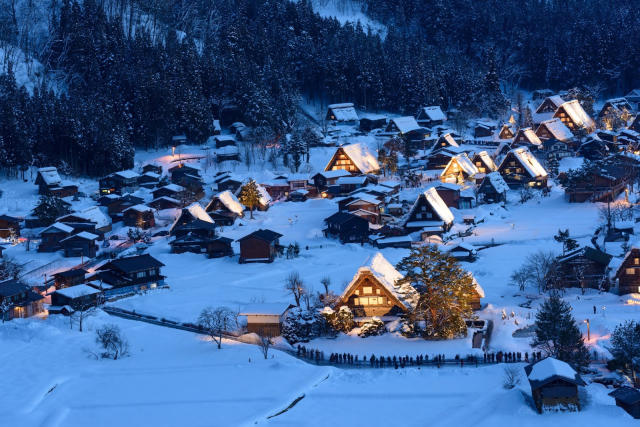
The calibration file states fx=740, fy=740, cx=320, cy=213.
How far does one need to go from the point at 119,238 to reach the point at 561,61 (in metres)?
62.1

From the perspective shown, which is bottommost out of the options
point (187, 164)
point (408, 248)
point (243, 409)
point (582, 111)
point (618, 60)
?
point (243, 409)

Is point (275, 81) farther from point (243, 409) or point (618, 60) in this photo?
point (243, 409)

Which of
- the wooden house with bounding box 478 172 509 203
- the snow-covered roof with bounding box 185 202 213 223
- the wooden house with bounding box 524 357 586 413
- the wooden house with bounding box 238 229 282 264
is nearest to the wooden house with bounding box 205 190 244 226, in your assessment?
the snow-covered roof with bounding box 185 202 213 223

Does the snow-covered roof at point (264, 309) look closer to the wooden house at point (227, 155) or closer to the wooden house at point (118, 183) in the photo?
the wooden house at point (118, 183)

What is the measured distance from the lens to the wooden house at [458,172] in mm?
57812

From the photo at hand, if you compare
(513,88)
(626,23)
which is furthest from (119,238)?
(626,23)

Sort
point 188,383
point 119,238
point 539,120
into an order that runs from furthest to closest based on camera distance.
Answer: point 539,120
point 119,238
point 188,383

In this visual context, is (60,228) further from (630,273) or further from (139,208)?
(630,273)

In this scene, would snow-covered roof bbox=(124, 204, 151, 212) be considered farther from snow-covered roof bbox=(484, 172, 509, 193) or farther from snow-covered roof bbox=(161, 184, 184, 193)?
snow-covered roof bbox=(484, 172, 509, 193)

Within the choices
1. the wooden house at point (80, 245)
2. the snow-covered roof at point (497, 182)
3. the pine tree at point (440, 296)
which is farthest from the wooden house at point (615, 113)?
the wooden house at point (80, 245)

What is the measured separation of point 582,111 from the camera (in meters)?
74.6

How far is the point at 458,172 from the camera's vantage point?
58.1 metres

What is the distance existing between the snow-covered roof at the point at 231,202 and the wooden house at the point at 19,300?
18.3 metres

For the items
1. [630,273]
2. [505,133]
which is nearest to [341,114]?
[505,133]
